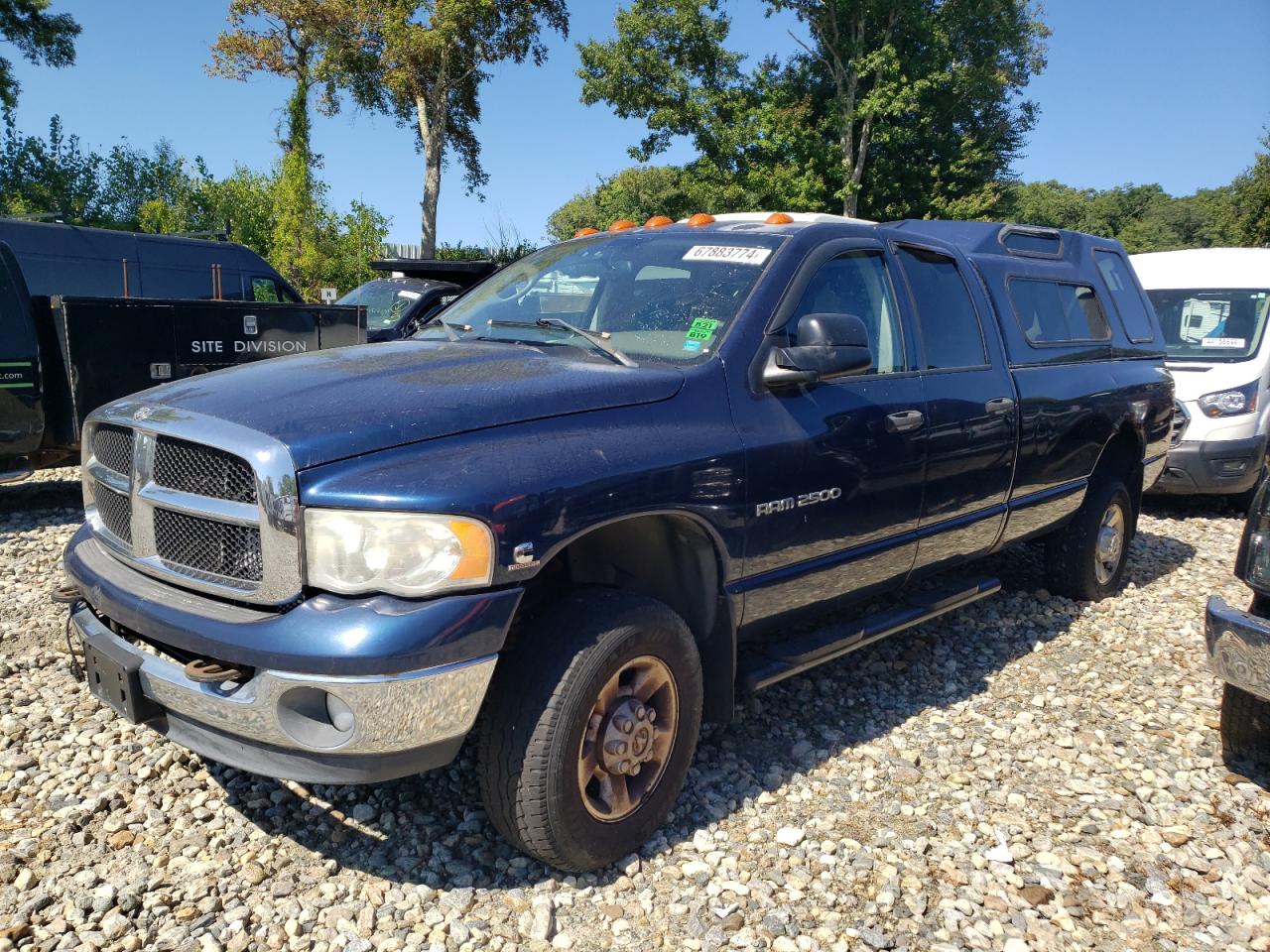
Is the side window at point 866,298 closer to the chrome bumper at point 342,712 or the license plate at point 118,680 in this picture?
the chrome bumper at point 342,712

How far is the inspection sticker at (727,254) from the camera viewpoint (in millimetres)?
3354

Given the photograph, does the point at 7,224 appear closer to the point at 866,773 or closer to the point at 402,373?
the point at 402,373

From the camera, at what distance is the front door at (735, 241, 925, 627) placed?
3.03 meters

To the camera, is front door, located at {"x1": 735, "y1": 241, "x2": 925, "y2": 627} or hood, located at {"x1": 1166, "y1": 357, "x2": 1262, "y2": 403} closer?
front door, located at {"x1": 735, "y1": 241, "x2": 925, "y2": 627}

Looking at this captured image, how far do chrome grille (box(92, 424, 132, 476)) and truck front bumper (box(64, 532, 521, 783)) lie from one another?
1.70 feet

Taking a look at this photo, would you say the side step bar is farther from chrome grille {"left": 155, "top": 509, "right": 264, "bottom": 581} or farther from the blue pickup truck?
chrome grille {"left": 155, "top": 509, "right": 264, "bottom": 581}

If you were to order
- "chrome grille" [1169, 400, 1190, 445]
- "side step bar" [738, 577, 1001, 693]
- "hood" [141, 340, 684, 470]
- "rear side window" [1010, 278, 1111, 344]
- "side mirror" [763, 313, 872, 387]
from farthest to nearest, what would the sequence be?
"chrome grille" [1169, 400, 1190, 445], "rear side window" [1010, 278, 1111, 344], "side step bar" [738, 577, 1001, 693], "side mirror" [763, 313, 872, 387], "hood" [141, 340, 684, 470]

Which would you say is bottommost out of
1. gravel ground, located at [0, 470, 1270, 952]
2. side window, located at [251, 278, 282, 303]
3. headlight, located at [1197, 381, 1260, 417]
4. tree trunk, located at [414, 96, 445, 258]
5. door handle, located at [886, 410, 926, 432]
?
gravel ground, located at [0, 470, 1270, 952]

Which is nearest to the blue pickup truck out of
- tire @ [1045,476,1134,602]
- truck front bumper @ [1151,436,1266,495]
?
tire @ [1045,476,1134,602]

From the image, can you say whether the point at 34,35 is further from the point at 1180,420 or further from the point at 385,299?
the point at 1180,420

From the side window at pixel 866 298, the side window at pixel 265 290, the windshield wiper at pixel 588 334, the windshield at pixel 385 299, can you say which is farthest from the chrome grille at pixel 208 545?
the side window at pixel 265 290

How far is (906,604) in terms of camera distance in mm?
3971

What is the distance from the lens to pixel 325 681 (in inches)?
84.9

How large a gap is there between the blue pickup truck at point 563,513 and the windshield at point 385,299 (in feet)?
24.3
